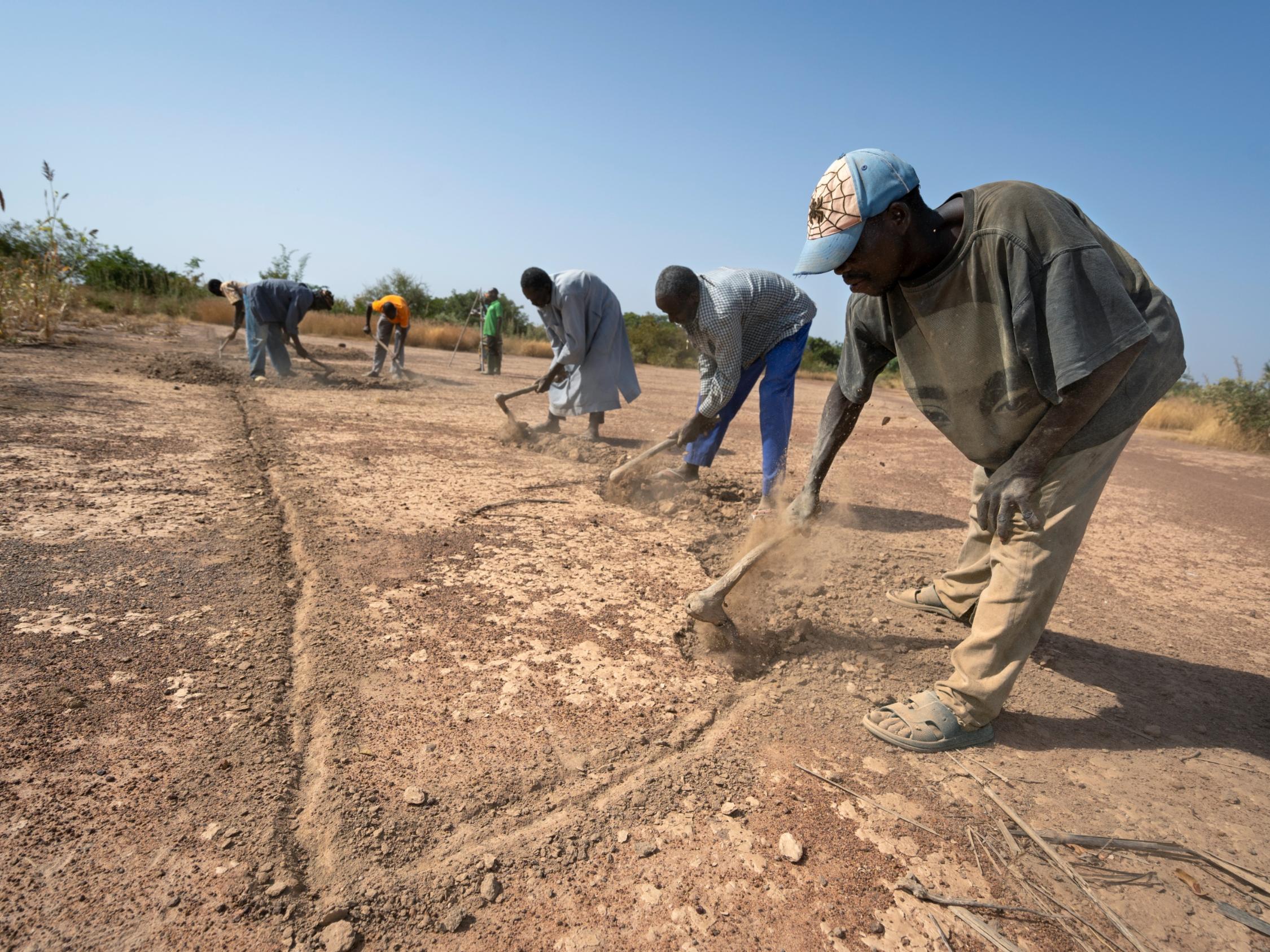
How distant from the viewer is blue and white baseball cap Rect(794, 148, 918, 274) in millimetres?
1648

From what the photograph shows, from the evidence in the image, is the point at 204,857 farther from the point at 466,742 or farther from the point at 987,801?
the point at 987,801

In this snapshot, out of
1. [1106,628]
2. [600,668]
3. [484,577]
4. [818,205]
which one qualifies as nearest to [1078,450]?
[818,205]

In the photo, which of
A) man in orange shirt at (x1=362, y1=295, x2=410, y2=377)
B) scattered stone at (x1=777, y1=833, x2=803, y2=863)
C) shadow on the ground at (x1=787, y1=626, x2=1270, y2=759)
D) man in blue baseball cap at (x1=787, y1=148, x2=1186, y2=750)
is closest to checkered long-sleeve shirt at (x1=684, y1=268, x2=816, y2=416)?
shadow on the ground at (x1=787, y1=626, x2=1270, y2=759)

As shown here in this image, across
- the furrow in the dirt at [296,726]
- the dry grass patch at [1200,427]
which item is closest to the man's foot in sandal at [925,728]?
the furrow in the dirt at [296,726]

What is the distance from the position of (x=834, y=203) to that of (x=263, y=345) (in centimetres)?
805

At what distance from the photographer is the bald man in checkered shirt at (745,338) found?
12.0ft

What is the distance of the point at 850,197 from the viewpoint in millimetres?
1649

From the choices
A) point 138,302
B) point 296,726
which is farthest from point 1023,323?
point 138,302

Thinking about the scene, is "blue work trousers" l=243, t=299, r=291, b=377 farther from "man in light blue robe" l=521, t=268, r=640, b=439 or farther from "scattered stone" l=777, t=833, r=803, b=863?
"scattered stone" l=777, t=833, r=803, b=863

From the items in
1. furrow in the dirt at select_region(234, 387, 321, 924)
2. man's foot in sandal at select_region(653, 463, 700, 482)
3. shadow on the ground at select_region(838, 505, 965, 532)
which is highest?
man's foot in sandal at select_region(653, 463, 700, 482)

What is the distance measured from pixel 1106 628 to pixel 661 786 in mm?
2264

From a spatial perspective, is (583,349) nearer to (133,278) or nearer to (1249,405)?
(1249,405)

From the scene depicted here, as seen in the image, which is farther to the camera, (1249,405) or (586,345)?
(1249,405)

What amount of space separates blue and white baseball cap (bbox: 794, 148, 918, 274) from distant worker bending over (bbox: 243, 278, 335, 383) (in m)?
7.53
